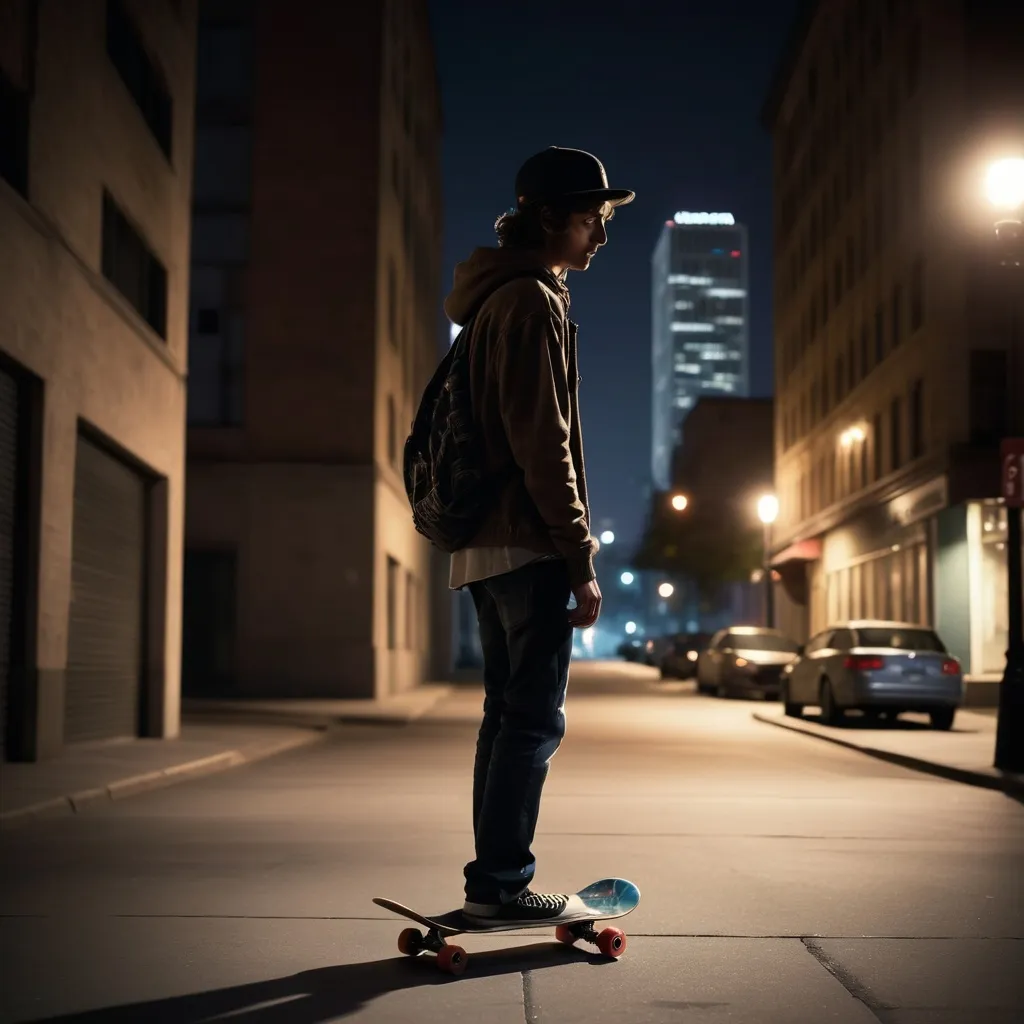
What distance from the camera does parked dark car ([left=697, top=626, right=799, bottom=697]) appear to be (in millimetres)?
33562

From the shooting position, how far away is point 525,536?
473 centimetres

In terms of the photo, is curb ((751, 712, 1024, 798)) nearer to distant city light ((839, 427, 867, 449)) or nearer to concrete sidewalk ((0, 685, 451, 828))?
concrete sidewalk ((0, 685, 451, 828))

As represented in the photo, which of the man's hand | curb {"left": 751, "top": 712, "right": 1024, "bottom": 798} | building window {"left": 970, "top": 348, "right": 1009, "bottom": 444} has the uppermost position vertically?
building window {"left": 970, "top": 348, "right": 1009, "bottom": 444}

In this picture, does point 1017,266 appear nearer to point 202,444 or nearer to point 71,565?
point 71,565

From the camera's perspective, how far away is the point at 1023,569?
49.8ft

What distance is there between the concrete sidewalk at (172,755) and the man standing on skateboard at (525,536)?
5272 millimetres

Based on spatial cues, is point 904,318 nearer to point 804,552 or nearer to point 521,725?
point 804,552

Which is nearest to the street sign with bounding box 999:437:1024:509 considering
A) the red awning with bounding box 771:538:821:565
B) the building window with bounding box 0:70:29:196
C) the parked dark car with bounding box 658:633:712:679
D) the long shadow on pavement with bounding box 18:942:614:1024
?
the building window with bounding box 0:70:29:196

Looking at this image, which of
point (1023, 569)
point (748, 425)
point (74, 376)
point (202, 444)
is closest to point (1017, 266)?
point (1023, 569)

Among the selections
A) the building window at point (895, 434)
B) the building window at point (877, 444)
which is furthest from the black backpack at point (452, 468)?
the building window at point (877, 444)

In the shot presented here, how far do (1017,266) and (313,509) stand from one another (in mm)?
19318

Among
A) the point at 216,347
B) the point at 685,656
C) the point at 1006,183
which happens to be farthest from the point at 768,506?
the point at 1006,183

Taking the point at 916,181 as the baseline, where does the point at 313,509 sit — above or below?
below

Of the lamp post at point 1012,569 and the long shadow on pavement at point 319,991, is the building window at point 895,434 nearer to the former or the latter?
the lamp post at point 1012,569
